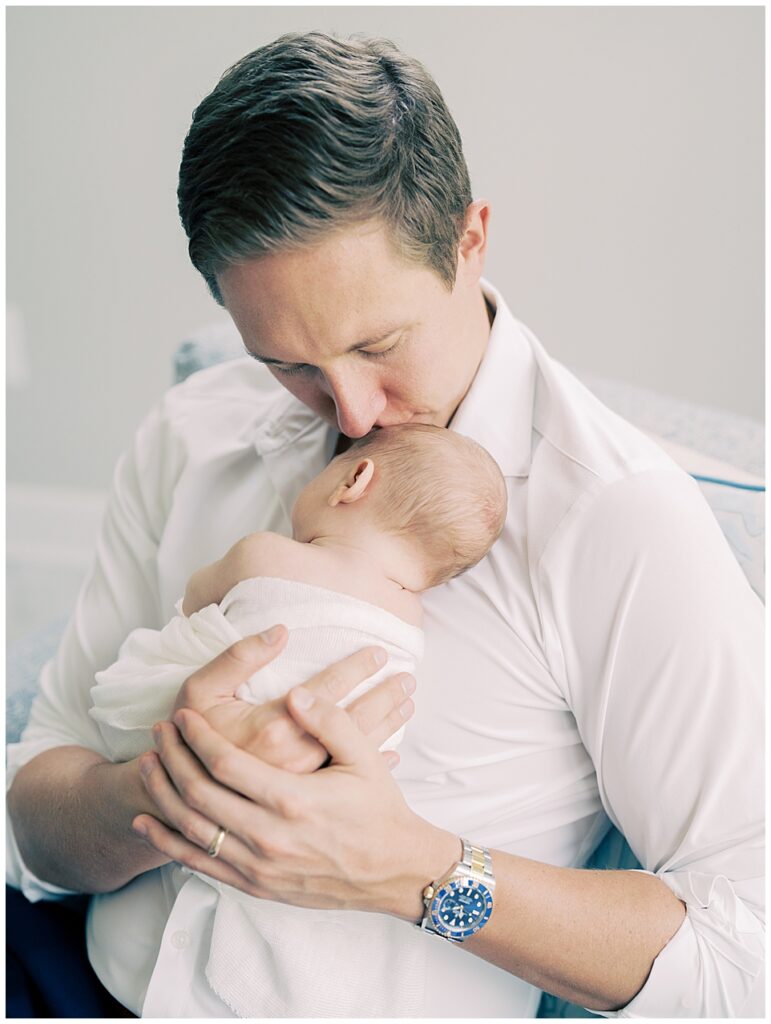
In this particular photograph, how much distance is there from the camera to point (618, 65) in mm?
2320

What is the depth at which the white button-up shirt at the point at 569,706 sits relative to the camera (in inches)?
44.1

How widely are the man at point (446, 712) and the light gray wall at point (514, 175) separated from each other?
128 cm

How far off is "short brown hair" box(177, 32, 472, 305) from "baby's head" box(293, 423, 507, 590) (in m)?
0.24

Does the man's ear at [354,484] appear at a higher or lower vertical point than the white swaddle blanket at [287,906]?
higher

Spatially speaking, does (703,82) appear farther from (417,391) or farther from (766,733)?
(766,733)

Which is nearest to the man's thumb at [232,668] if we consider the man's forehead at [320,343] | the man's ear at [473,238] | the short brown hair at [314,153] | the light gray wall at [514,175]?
the man's forehead at [320,343]

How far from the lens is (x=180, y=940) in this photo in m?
1.20

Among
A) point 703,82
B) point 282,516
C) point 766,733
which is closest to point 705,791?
point 766,733

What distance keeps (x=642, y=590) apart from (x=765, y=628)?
16cm

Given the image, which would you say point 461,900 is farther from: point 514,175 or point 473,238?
point 514,175

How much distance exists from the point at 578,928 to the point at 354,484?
1.98 ft

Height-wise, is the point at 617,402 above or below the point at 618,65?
below

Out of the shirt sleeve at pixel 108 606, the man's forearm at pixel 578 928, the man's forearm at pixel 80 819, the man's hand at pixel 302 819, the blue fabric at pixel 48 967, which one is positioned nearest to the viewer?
the man's hand at pixel 302 819

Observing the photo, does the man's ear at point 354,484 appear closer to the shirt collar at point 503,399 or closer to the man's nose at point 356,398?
the man's nose at point 356,398
